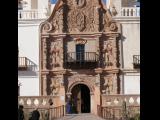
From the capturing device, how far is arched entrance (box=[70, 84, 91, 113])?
3234cm

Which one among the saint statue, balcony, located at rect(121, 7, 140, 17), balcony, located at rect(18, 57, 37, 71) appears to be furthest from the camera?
the saint statue

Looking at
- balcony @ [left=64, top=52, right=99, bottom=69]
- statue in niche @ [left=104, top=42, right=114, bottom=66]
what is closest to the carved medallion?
statue in niche @ [left=104, top=42, right=114, bottom=66]

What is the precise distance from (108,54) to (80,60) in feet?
6.45

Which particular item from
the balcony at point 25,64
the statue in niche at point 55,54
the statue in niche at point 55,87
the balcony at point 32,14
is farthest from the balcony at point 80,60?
the balcony at point 32,14

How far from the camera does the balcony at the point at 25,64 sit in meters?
31.8

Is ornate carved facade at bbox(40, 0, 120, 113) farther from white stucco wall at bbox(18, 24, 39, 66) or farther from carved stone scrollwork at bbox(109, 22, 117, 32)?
white stucco wall at bbox(18, 24, 39, 66)

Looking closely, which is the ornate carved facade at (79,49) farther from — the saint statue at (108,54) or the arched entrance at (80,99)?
the arched entrance at (80,99)

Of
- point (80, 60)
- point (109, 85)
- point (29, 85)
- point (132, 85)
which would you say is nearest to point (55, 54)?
point (80, 60)

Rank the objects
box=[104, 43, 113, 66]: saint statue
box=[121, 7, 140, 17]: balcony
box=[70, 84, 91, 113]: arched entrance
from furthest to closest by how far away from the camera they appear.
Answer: box=[104, 43, 113, 66]: saint statue, box=[121, 7, 140, 17]: balcony, box=[70, 84, 91, 113]: arched entrance

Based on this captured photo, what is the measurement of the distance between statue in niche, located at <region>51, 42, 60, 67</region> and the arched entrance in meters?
1.79
